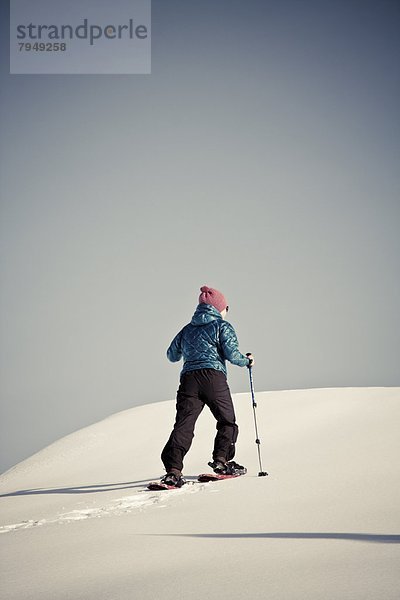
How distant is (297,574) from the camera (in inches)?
86.4

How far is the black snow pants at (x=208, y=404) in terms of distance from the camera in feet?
18.0

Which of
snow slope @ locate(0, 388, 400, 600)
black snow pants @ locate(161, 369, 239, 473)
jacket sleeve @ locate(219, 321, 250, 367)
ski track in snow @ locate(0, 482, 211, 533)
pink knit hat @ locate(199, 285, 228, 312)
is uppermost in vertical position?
pink knit hat @ locate(199, 285, 228, 312)

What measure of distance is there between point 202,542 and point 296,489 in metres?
1.44

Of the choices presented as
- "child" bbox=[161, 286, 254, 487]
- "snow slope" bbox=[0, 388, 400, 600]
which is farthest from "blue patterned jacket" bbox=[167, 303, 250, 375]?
"snow slope" bbox=[0, 388, 400, 600]

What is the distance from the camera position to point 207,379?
18.5ft

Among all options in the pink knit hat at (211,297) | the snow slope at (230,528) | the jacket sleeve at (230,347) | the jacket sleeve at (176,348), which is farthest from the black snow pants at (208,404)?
the pink knit hat at (211,297)

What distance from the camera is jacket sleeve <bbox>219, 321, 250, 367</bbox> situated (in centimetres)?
573

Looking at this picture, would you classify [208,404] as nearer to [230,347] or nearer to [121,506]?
[230,347]

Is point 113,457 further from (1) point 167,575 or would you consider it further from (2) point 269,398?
(1) point 167,575

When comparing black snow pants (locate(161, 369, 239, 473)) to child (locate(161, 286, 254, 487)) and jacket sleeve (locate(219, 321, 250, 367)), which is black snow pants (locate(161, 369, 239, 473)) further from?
jacket sleeve (locate(219, 321, 250, 367))

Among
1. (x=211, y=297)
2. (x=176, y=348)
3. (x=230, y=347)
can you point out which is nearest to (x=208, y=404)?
(x=230, y=347)

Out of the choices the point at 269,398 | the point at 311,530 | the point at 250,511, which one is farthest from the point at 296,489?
the point at 269,398

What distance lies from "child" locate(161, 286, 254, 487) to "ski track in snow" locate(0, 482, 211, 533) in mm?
415

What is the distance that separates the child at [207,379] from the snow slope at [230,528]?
426 millimetres
